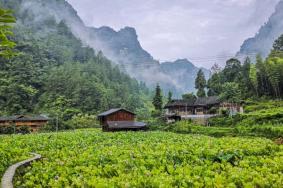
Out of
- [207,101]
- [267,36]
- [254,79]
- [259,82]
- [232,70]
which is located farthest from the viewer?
[267,36]

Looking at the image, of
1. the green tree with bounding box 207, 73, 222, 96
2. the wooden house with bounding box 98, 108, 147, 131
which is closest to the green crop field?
the wooden house with bounding box 98, 108, 147, 131

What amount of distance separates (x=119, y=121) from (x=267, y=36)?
152m

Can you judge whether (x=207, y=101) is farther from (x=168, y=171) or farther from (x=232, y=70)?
(x=168, y=171)

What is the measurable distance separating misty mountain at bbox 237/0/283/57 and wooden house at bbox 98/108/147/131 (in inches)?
5043

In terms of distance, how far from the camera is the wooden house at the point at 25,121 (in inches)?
2015

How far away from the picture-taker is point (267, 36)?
180 m

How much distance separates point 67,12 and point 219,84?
14978 centimetres

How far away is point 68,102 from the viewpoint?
74.9 metres

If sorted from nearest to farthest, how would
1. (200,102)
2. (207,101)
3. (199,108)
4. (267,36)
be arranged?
(207,101) → (200,102) → (199,108) → (267,36)

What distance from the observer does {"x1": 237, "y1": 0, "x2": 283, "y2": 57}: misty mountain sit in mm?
168625

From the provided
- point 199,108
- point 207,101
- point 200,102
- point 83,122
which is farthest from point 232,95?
A: point 83,122

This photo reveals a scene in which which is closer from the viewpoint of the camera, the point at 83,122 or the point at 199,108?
the point at 199,108

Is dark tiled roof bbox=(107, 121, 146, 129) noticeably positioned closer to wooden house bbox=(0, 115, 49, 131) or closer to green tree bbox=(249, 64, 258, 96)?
wooden house bbox=(0, 115, 49, 131)

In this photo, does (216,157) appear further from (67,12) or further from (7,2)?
(67,12)
